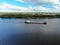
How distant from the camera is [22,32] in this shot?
98 centimetres

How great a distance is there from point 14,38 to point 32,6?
388 millimetres

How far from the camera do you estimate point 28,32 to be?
983 mm

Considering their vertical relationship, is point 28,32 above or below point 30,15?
below

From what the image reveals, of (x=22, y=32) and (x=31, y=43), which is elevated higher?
(x=22, y=32)

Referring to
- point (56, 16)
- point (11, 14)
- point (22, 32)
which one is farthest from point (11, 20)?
point (56, 16)

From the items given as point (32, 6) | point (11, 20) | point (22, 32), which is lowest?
point (22, 32)

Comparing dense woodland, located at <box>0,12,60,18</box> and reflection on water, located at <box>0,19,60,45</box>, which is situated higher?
dense woodland, located at <box>0,12,60,18</box>

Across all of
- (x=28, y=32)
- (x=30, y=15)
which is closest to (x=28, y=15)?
(x=30, y=15)

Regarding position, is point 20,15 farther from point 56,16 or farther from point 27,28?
point 56,16

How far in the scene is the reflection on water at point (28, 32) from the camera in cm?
96

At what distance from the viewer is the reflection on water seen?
3.16 feet

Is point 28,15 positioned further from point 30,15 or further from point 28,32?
point 28,32

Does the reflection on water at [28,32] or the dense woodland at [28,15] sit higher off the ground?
the dense woodland at [28,15]

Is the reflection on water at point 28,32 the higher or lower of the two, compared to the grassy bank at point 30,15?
lower
